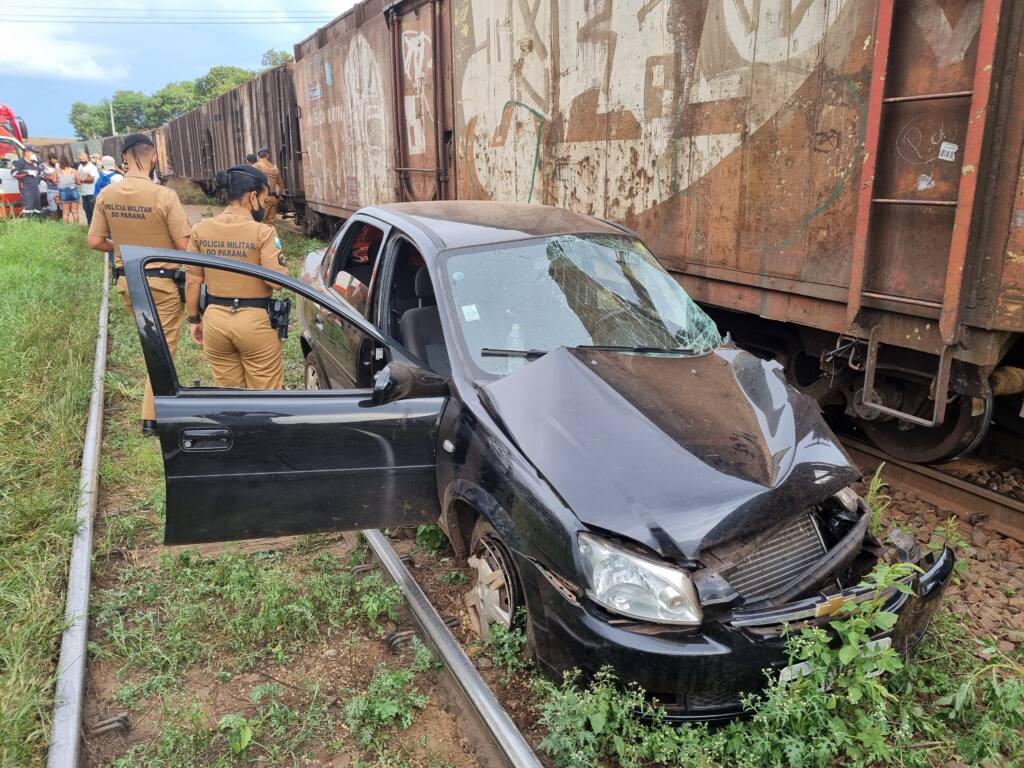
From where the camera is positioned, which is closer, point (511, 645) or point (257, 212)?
point (511, 645)

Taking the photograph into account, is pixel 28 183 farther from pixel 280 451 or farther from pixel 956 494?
pixel 956 494

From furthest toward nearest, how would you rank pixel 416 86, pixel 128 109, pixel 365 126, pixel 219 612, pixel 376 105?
pixel 128 109 < pixel 365 126 < pixel 376 105 < pixel 416 86 < pixel 219 612

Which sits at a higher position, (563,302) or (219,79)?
(219,79)

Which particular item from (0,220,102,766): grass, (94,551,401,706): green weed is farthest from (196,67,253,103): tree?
(94,551,401,706): green weed

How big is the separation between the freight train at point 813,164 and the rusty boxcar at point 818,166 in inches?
0.4

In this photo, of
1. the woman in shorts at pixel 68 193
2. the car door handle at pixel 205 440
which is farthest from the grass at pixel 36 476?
the woman in shorts at pixel 68 193

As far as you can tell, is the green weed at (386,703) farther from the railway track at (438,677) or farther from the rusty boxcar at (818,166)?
the rusty boxcar at (818,166)

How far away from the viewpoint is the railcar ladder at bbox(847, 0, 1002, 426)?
3.21 m

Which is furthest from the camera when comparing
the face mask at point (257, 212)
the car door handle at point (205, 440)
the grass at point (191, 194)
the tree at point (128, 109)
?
the tree at point (128, 109)

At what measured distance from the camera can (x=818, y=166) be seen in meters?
4.20

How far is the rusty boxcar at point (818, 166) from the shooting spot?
343cm

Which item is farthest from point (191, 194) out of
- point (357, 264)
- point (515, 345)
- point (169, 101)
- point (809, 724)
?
point (169, 101)

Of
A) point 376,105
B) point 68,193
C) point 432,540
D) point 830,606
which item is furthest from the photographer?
point 68,193

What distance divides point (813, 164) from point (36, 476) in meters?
5.10
